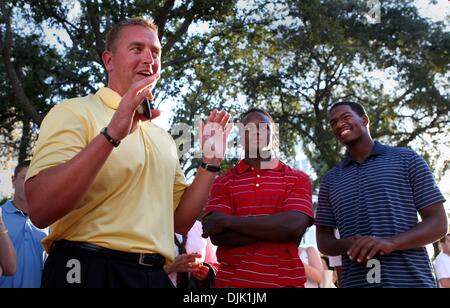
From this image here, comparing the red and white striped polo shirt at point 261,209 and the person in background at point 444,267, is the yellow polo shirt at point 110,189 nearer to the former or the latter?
the red and white striped polo shirt at point 261,209

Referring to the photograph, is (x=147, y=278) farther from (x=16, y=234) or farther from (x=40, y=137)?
(x=16, y=234)

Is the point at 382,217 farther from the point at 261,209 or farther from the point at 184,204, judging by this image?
the point at 184,204

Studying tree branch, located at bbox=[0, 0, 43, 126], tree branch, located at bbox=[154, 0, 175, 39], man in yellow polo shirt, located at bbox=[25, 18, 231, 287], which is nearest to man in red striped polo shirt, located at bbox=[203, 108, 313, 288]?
man in yellow polo shirt, located at bbox=[25, 18, 231, 287]

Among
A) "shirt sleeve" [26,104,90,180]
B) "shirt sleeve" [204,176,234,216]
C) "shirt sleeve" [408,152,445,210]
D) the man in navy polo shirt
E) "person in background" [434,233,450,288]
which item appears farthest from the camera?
"person in background" [434,233,450,288]

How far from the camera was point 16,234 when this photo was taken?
15.5ft

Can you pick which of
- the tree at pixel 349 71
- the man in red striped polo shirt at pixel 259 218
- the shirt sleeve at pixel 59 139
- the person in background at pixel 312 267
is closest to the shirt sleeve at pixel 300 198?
the man in red striped polo shirt at pixel 259 218

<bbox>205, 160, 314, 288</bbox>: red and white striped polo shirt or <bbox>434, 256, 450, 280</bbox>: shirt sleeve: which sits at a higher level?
<bbox>434, 256, 450, 280</bbox>: shirt sleeve

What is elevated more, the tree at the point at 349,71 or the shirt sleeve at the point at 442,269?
the tree at the point at 349,71

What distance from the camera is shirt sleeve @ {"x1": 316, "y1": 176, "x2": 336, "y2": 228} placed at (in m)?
4.01

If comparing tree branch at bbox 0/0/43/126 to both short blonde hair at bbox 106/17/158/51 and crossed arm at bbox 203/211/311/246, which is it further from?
short blonde hair at bbox 106/17/158/51

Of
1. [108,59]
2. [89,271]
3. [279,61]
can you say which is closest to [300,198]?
[108,59]

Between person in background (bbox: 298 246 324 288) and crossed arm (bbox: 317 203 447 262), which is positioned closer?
crossed arm (bbox: 317 203 447 262)

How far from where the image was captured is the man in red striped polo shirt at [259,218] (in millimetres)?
3486

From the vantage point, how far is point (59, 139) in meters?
2.42
